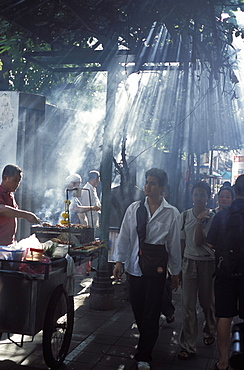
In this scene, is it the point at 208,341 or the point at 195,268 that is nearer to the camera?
the point at 195,268

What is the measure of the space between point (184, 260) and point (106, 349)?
1375 millimetres

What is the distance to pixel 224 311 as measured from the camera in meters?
4.97

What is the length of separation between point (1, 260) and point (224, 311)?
2.16 meters

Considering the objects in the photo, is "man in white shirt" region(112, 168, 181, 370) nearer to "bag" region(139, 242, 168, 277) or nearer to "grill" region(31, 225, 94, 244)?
"bag" region(139, 242, 168, 277)

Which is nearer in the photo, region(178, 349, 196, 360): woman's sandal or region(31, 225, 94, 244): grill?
region(178, 349, 196, 360): woman's sandal

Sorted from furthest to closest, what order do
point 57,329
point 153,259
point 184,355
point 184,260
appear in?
point 184,260 < point 184,355 < point 153,259 < point 57,329

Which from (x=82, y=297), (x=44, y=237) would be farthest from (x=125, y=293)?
(x=44, y=237)

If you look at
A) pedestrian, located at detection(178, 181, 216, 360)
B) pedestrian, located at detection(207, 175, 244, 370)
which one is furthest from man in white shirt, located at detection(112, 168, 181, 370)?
pedestrian, located at detection(207, 175, 244, 370)

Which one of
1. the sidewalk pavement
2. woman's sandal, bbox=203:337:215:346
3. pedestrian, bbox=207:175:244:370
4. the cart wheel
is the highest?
pedestrian, bbox=207:175:244:370

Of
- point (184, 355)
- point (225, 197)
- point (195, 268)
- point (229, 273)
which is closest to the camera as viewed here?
point (229, 273)

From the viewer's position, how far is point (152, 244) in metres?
5.43

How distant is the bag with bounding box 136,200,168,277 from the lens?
17.6 feet

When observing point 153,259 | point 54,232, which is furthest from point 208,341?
point 54,232

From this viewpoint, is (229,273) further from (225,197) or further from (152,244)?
(225,197)
